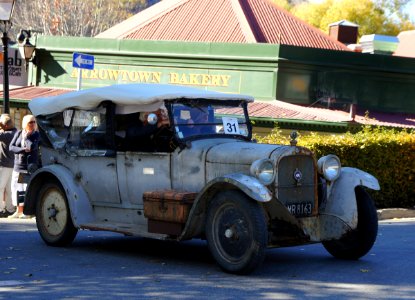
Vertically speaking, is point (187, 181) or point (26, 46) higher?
point (26, 46)

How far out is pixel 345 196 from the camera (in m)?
9.48

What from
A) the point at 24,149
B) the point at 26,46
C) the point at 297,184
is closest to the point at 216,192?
the point at 297,184

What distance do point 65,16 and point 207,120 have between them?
4540 centimetres

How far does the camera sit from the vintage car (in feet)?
28.8

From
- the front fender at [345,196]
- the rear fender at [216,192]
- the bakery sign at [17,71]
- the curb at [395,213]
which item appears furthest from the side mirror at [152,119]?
the bakery sign at [17,71]

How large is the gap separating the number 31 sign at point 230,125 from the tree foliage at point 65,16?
42.5 meters

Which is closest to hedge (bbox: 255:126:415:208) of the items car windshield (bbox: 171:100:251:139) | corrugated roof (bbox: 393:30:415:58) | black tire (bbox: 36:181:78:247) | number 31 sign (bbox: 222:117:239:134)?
car windshield (bbox: 171:100:251:139)

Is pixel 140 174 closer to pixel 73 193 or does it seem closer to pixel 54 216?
pixel 73 193

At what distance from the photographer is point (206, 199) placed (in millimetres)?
9031

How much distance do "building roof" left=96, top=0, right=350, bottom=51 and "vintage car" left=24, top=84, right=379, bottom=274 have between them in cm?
1871

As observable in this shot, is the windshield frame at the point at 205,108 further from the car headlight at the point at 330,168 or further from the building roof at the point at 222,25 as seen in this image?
the building roof at the point at 222,25

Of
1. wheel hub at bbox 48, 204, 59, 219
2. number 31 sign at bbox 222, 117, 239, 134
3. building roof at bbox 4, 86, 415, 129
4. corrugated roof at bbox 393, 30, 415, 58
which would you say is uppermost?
corrugated roof at bbox 393, 30, 415, 58

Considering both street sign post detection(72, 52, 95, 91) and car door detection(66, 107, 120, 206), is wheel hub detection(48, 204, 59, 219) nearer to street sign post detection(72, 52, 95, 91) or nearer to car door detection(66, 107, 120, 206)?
car door detection(66, 107, 120, 206)

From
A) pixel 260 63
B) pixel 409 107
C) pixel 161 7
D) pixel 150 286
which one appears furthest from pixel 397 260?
pixel 161 7
